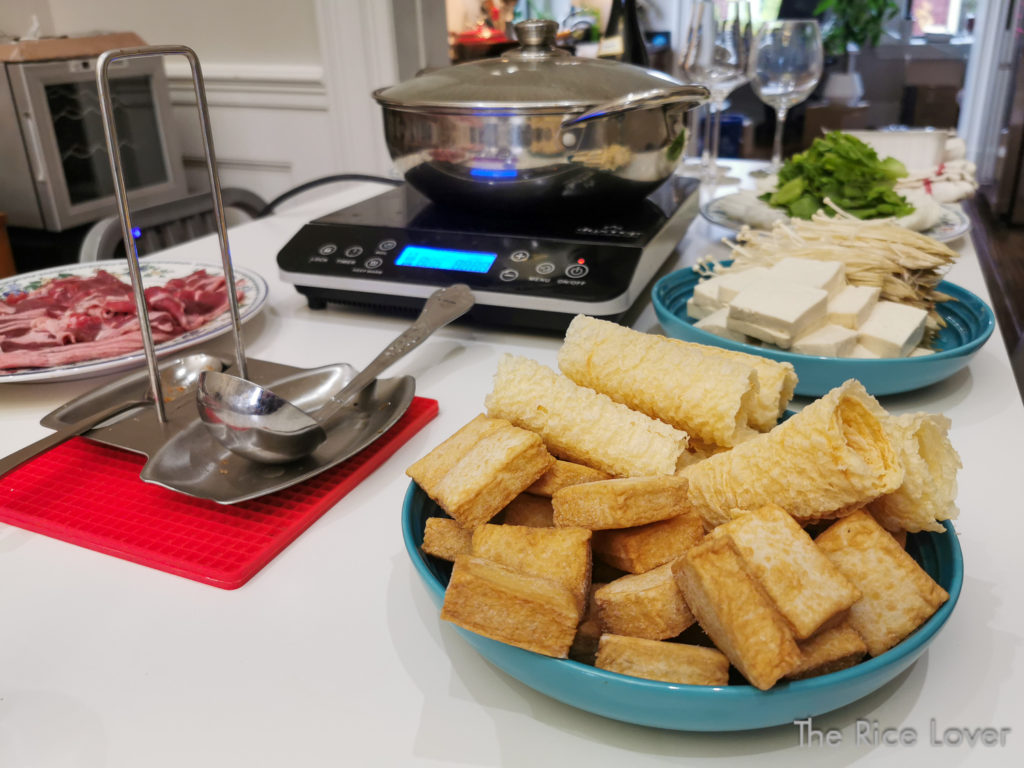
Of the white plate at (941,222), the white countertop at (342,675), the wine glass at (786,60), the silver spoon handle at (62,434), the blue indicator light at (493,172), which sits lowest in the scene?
the white countertop at (342,675)

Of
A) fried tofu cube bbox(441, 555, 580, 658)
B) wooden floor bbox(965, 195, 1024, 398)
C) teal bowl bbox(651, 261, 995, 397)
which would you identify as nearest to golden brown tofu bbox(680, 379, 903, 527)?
fried tofu cube bbox(441, 555, 580, 658)

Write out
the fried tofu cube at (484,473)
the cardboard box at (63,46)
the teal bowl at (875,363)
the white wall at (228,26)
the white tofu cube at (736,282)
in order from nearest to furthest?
the fried tofu cube at (484,473) → the teal bowl at (875,363) → the white tofu cube at (736,282) → the cardboard box at (63,46) → the white wall at (228,26)

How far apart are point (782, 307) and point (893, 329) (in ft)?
0.37

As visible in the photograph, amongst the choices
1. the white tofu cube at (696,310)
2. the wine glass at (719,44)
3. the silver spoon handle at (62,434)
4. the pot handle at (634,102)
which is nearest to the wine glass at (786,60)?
the wine glass at (719,44)

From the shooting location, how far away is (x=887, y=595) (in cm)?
41

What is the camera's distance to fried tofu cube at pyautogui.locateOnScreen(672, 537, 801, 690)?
379 millimetres

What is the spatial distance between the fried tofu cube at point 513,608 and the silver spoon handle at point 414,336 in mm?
317

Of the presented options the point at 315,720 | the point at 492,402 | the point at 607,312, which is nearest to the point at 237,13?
the point at 607,312

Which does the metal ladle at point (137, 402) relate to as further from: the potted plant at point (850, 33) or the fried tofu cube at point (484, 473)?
the potted plant at point (850, 33)

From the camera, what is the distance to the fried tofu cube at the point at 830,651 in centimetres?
40

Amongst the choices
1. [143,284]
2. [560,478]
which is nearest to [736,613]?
[560,478]

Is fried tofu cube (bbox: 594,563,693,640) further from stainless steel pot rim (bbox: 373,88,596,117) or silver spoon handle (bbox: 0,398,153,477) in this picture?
stainless steel pot rim (bbox: 373,88,596,117)

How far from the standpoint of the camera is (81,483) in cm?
68

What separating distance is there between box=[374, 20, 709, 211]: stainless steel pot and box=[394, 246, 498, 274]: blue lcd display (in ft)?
0.25
